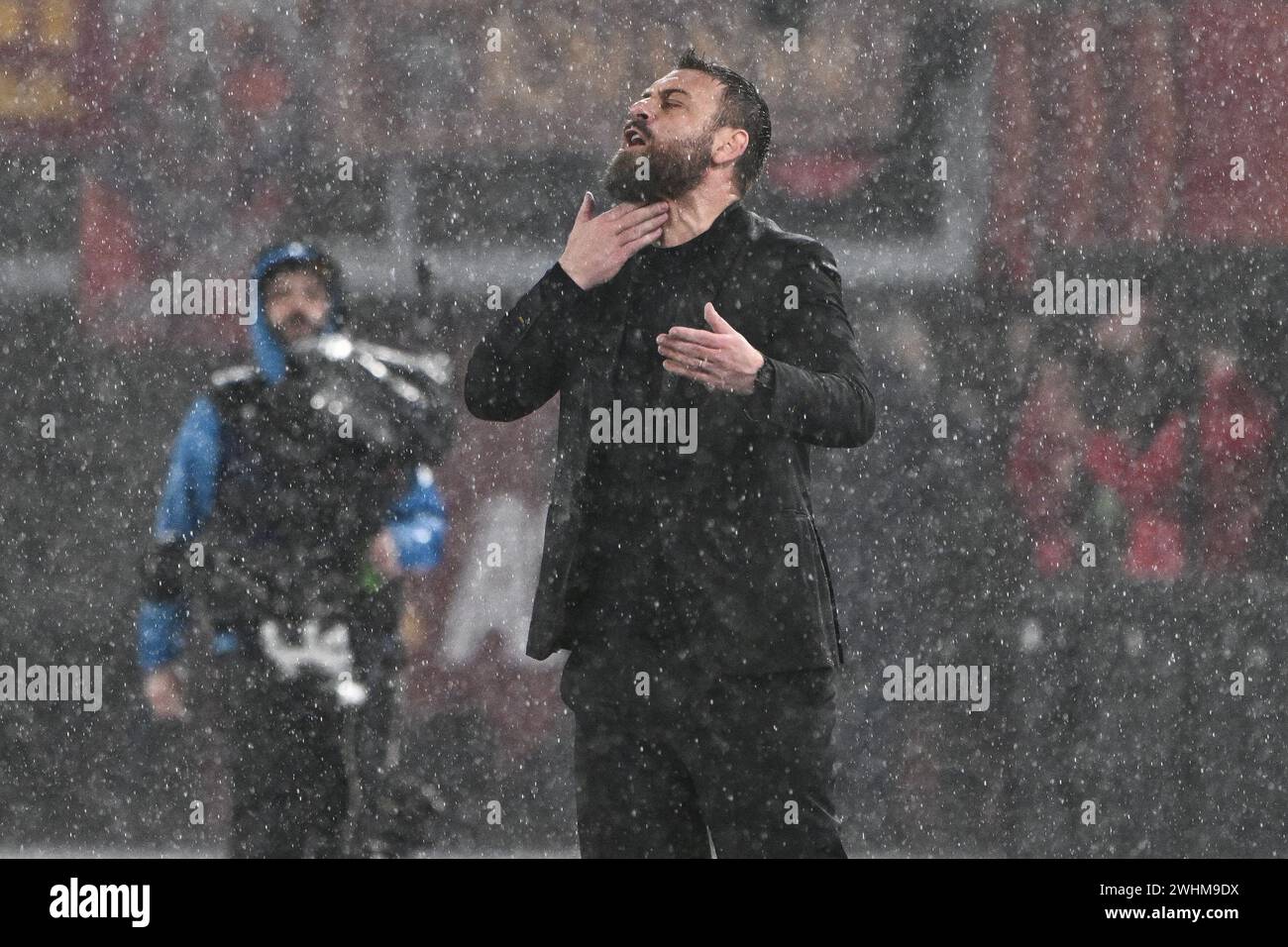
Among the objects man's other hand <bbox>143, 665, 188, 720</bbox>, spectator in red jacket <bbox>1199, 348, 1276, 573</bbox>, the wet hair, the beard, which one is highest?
the wet hair

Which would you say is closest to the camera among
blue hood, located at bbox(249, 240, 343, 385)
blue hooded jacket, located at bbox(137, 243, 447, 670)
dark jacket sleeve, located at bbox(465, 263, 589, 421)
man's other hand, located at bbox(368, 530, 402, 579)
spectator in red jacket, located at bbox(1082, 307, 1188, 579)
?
dark jacket sleeve, located at bbox(465, 263, 589, 421)

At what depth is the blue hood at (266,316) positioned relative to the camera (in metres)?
4.41

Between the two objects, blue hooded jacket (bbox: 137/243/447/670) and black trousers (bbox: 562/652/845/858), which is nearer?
black trousers (bbox: 562/652/845/858)

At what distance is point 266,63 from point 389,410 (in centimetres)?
144

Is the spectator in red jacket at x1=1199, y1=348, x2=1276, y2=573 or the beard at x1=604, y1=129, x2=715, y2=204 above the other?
the beard at x1=604, y1=129, x2=715, y2=204

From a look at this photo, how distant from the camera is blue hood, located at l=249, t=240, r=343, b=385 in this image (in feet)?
14.5

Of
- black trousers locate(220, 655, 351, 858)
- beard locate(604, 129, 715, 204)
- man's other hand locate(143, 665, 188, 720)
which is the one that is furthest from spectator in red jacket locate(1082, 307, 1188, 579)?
man's other hand locate(143, 665, 188, 720)

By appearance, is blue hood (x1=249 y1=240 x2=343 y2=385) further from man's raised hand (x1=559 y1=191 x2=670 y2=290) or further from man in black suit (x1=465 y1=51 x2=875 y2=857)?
man's raised hand (x1=559 y1=191 x2=670 y2=290)

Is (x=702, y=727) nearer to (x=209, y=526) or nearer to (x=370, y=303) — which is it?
(x=209, y=526)

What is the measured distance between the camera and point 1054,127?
5.08 m

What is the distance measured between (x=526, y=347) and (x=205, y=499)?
1.41 m

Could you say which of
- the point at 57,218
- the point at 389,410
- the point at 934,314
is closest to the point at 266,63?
the point at 57,218

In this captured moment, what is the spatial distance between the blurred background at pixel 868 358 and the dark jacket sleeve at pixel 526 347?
5.98ft

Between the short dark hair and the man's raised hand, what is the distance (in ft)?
0.80
